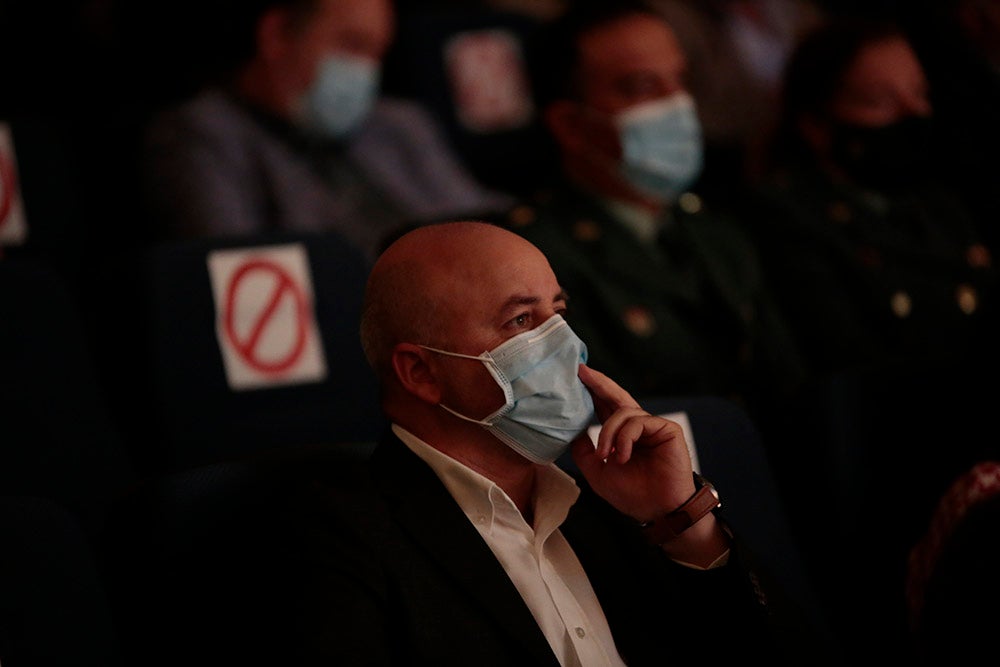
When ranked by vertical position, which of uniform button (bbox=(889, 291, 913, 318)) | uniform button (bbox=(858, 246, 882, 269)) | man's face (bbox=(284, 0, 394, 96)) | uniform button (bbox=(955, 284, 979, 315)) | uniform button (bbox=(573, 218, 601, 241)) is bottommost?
uniform button (bbox=(955, 284, 979, 315))

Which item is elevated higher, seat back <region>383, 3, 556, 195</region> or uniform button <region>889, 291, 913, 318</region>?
seat back <region>383, 3, 556, 195</region>

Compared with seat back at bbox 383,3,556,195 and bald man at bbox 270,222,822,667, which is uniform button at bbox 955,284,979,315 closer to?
seat back at bbox 383,3,556,195

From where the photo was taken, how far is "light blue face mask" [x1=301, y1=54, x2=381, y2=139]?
306 centimetres

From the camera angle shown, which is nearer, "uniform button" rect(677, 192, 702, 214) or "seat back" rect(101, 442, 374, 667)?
"seat back" rect(101, 442, 374, 667)

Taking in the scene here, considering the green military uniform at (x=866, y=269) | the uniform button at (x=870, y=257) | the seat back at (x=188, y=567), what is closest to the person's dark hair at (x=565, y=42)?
the green military uniform at (x=866, y=269)

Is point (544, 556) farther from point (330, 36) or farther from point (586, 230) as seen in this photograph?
point (330, 36)

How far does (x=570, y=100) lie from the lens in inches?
111

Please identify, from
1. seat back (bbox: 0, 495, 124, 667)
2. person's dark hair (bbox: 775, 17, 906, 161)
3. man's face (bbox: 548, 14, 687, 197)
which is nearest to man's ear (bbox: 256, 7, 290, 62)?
man's face (bbox: 548, 14, 687, 197)

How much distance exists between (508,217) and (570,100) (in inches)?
15.6

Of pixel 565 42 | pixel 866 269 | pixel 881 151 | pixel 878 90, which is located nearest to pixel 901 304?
pixel 866 269

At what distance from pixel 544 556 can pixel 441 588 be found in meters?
0.18

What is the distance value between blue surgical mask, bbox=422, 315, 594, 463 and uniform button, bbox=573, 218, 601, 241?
107cm

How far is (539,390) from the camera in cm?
153

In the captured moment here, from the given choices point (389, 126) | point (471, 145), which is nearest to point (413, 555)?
point (389, 126)
